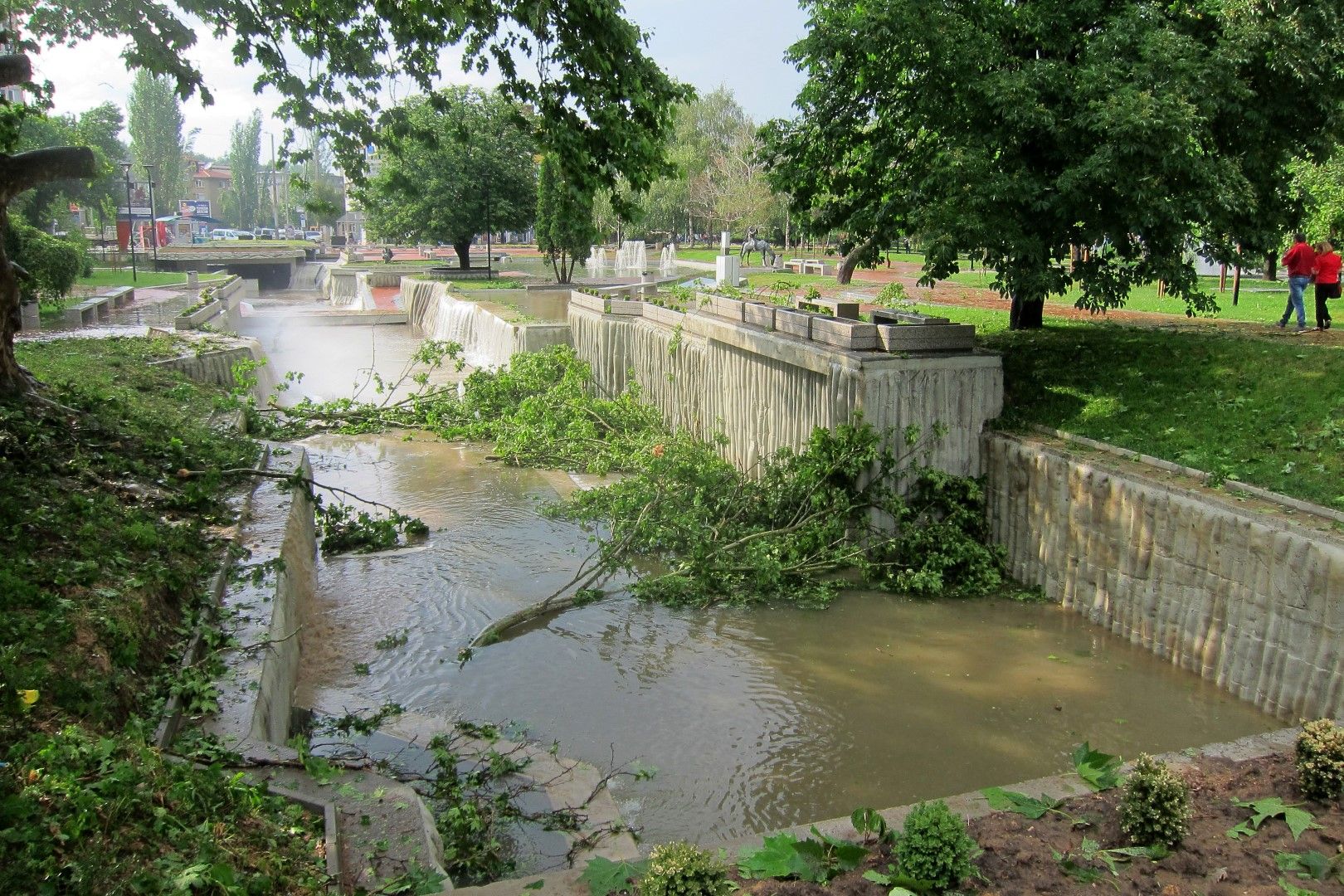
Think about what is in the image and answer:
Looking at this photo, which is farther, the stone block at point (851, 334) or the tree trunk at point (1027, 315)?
the tree trunk at point (1027, 315)

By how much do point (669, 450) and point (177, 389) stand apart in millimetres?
7501

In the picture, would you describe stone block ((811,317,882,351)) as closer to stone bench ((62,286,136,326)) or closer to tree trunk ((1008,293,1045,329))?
tree trunk ((1008,293,1045,329))

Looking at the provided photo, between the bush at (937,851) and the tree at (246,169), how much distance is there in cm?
11048

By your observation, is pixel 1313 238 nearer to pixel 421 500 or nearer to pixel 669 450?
pixel 669 450

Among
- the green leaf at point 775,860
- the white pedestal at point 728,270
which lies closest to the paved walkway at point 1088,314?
the white pedestal at point 728,270

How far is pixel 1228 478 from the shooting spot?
29.3 ft

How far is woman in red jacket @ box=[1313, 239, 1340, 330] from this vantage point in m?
14.1

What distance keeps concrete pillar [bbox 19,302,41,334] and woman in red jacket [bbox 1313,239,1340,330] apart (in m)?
22.4

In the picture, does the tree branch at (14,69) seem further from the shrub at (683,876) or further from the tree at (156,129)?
the tree at (156,129)

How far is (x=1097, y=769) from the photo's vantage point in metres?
5.49

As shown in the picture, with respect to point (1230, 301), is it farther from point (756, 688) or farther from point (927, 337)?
point (756, 688)

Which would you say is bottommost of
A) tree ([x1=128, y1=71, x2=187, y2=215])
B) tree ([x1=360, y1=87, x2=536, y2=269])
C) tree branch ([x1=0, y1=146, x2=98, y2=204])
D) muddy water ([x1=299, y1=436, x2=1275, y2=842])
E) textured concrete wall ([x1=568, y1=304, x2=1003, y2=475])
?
muddy water ([x1=299, y1=436, x2=1275, y2=842])

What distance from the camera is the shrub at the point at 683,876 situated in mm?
4180

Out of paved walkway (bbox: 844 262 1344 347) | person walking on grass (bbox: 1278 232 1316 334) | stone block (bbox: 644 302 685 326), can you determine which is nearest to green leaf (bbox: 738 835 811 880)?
paved walkway (bbox: 844 262 1344 347)
